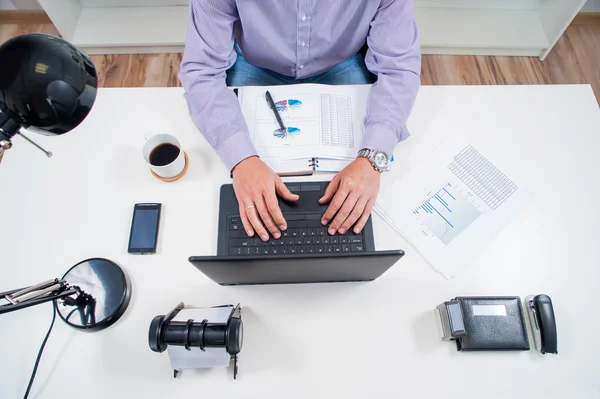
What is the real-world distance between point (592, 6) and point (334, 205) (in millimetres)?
2477

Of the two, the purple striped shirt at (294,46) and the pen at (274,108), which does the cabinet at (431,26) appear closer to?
the purple striped shirt at (294,46)

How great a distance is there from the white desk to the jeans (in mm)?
243

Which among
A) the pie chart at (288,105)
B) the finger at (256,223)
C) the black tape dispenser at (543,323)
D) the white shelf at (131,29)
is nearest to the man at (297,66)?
the finger at (256,223)

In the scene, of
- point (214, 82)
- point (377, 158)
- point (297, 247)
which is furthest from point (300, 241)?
point (214, 82)

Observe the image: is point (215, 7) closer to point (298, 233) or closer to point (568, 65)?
point (298, 233)

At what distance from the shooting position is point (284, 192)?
0.83m

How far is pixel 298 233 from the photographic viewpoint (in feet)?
2.63

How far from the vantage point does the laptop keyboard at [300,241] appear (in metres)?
0.79

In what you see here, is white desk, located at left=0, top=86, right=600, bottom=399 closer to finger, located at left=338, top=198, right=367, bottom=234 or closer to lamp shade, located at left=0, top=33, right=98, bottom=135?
finger, located at left=338, top=198, right=367, bottom=234

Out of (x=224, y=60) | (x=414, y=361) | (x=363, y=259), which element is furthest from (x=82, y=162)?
(x=414, y=361)

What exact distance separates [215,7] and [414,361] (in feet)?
3.21

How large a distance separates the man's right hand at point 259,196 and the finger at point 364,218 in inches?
6.0

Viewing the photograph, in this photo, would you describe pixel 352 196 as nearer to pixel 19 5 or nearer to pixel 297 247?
pixel 297 247

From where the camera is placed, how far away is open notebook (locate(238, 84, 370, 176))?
91 cm
